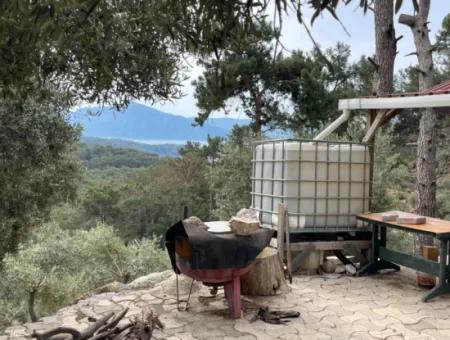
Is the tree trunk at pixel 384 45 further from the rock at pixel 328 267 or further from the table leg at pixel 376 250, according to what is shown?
the rock at pixel 328 267

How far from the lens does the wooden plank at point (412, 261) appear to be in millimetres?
5305

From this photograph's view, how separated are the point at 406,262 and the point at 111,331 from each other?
3.49 m

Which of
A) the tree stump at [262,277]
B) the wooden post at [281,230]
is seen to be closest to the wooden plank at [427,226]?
the wooden post at [281,230]

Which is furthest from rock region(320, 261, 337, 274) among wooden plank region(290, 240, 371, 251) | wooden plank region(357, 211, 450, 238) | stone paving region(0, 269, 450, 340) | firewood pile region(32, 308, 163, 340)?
firewood pile region(32, 308, 163, 340)

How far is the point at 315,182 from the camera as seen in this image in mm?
6328

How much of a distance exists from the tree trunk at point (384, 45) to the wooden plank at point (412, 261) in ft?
13.7

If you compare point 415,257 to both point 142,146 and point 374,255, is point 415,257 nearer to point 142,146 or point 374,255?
point 374,255

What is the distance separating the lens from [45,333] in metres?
3.79

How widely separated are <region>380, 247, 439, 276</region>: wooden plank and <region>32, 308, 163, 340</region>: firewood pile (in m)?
3.05

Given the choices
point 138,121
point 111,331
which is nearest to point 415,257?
point 111,331

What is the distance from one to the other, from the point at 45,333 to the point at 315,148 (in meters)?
3.94

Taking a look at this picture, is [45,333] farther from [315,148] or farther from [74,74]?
[315,148]

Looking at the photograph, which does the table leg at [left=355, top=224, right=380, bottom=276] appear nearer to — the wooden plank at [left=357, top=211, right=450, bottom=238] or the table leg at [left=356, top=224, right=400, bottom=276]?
the table leg at [left=356, top=224, right=400, bottom=276]

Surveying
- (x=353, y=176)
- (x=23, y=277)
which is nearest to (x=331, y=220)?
(x=353, y=176)
